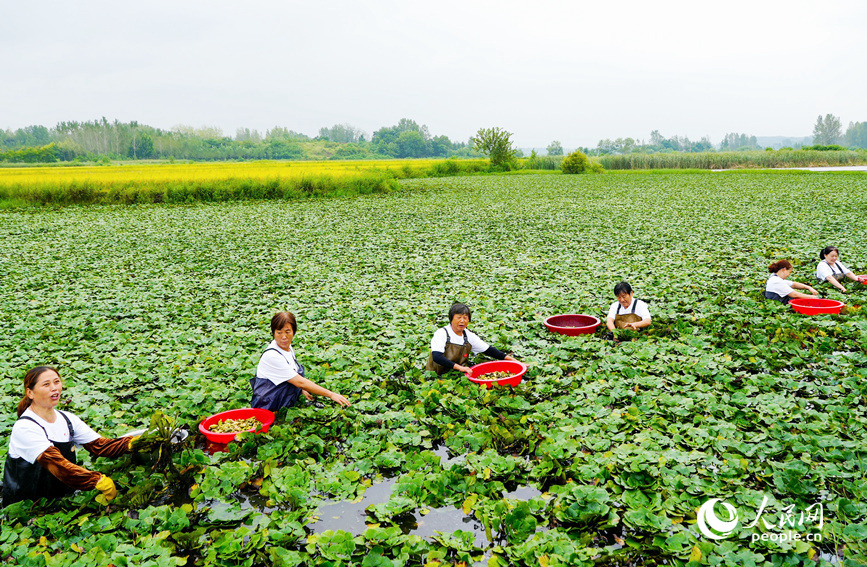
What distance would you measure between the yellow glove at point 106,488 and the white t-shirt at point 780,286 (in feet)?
20.9

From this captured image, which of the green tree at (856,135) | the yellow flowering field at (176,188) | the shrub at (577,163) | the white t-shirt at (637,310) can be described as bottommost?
the white t-shirt at (637,310)

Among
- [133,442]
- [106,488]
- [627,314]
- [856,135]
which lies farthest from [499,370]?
[856,135]

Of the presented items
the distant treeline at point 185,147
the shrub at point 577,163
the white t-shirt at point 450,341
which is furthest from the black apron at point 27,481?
the distant treeline at point 185,147

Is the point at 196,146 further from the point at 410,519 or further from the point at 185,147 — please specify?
the point at 410,519

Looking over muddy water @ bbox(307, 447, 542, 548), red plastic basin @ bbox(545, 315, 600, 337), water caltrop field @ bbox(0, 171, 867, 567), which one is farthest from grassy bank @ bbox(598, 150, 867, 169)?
muddy water @ bbox(307, 447, 542, 548)

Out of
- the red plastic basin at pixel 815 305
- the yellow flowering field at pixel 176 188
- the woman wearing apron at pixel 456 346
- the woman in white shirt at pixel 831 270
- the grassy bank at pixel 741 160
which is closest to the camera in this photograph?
the woman wearing apron at pixel 456 346

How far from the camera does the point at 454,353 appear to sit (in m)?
4.43

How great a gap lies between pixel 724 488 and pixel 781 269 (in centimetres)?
404

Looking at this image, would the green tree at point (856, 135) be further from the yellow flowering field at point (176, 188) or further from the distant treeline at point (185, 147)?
the yellow flowering field at point (176, 188)

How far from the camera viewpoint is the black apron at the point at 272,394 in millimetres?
3791

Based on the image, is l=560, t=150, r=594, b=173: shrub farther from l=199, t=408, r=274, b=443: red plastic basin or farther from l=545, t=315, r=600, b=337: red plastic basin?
l=199, t=408, r=274, b=443: red plastic basin

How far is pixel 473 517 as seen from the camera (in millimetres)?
2756

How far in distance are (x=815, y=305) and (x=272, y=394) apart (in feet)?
18.1

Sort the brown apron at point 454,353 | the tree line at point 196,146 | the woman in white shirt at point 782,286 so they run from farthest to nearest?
the tree line at point 196,146
the woman in white shirt at point 782,286
the brown apron at point 454,353
